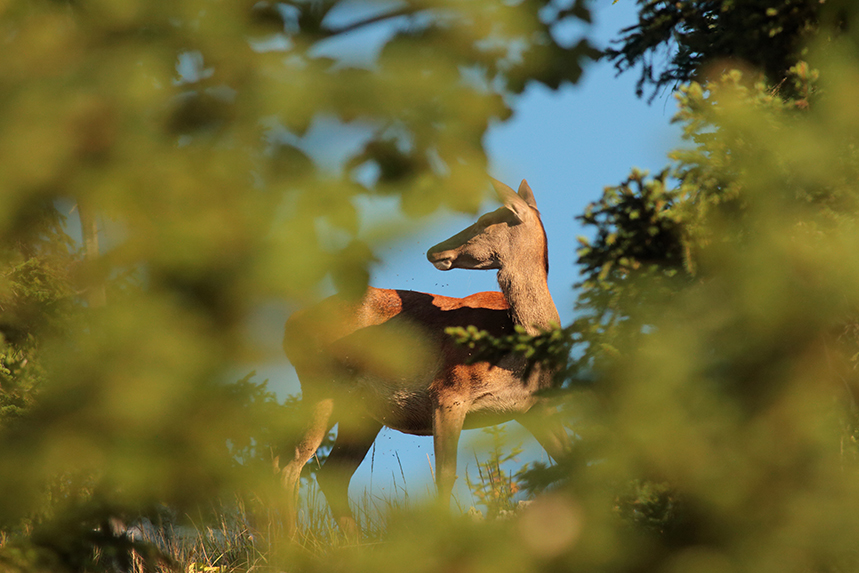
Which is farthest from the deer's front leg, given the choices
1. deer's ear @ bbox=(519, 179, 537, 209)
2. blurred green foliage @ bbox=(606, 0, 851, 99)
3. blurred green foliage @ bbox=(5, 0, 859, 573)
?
blurred green foliage @ bbox=(5, 0, 859, 573)

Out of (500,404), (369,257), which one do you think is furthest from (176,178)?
(500,404)

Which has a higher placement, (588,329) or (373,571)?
(373,571)

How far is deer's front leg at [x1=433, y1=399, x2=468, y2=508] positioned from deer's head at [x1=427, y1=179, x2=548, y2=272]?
1.36 meters

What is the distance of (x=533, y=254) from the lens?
7.30 metres

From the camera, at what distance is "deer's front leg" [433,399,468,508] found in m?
6.87

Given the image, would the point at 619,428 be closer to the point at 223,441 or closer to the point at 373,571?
the point at 373,571

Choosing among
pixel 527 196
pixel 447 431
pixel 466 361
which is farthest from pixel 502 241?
pixel 447 431

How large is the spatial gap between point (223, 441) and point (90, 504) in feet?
3.65

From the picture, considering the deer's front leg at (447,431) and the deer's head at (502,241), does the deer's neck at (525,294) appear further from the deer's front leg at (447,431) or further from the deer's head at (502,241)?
the deer's front leg at (447,431)

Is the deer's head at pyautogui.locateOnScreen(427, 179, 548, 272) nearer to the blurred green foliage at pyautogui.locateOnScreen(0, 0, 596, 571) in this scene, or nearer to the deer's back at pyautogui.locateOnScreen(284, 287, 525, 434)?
the deer's back at pyautogui.locateOnScreen(284, 287, 525, 434)

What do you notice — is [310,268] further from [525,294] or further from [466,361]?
[525,294]

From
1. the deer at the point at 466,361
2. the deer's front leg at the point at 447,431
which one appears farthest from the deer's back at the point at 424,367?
the deer's front leg at the point at 447,431

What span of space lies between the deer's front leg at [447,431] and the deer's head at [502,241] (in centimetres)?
136

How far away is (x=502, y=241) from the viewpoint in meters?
7.30
